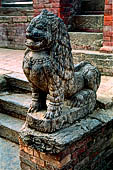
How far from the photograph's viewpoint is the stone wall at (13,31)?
6.93 meters

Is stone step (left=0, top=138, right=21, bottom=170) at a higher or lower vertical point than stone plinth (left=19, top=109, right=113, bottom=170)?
lower

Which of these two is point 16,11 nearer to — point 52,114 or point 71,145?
point 52,114

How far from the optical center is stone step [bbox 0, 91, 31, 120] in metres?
3.45

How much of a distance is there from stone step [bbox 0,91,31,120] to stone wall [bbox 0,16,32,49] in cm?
341

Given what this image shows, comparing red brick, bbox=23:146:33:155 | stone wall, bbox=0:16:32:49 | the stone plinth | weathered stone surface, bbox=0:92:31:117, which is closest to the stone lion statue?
the stone plinth

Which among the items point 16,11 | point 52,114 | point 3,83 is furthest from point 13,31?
point 52,114

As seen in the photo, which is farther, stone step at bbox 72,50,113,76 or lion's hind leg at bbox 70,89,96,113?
stone step at bbox 72,50,113,76

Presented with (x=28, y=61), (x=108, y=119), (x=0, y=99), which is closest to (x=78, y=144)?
(x=108, y=119)

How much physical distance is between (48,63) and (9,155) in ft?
5.15

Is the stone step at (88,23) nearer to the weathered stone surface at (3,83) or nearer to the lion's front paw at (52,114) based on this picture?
the weathered stone surface at (3,83)

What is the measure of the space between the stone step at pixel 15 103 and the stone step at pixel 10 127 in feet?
0.30

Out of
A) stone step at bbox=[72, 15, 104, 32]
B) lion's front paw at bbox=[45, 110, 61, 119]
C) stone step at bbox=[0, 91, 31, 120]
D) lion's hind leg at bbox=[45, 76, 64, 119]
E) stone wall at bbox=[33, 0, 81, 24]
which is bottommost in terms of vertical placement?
stone step at bbox=[0, 91, 31, 120]

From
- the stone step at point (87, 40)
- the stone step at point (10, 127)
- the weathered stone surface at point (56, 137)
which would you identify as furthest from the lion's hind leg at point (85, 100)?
the stone step at point (87, 40)

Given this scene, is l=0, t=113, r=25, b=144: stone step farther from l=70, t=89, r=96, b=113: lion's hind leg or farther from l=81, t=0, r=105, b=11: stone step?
l=81, t=0, r=105, b=11: stone step
